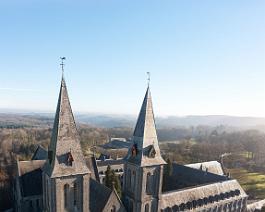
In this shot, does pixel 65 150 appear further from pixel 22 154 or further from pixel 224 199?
pixel 22 154

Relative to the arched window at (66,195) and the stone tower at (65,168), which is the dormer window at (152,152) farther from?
the arched window at (66,195)

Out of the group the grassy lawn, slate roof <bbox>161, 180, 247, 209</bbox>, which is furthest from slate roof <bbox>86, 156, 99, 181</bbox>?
the grassy lawn

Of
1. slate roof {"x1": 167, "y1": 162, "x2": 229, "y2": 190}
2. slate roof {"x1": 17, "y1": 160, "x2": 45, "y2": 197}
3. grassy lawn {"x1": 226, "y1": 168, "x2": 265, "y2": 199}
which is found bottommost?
grassy lawn {"x1": 226, "y1": 168, "x2": 265, "y2": 199}

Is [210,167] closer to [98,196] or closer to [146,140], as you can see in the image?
[146,140]

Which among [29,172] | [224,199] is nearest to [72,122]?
[29,172]

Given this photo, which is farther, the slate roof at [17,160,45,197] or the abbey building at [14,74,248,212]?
the slate roof at [17,160,45,197]

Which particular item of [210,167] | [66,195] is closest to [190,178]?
[210,167]

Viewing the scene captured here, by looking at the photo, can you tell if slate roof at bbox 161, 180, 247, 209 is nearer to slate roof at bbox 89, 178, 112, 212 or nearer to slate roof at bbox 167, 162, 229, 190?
slate roof at bbox 167, 162, 229, 190
